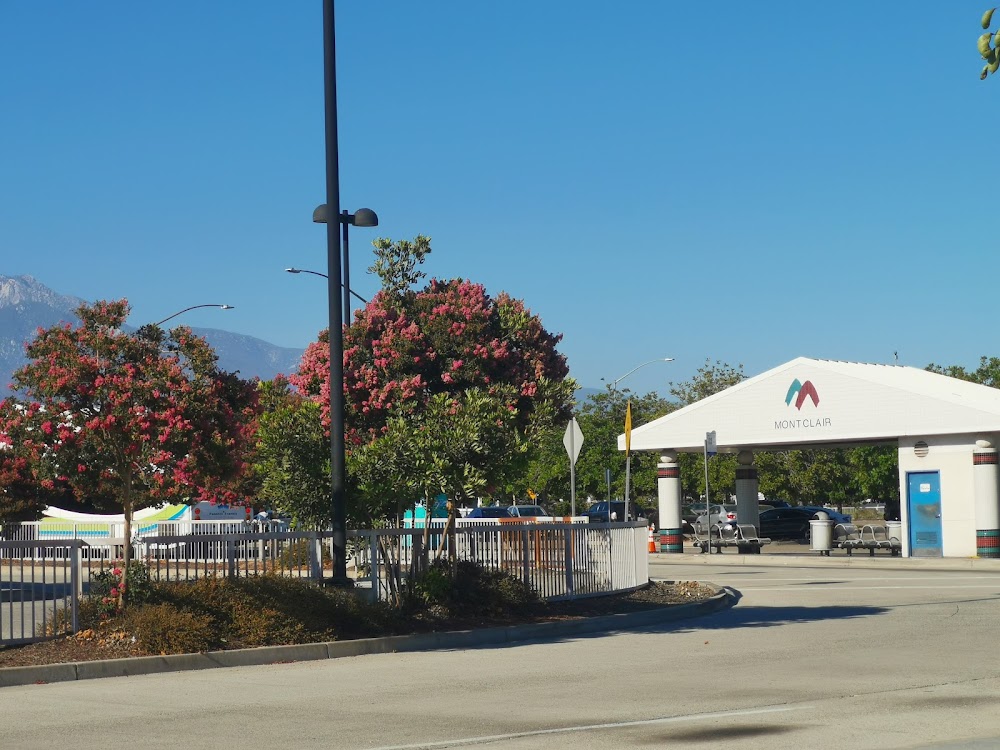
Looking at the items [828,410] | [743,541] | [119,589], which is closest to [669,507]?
[743,541]

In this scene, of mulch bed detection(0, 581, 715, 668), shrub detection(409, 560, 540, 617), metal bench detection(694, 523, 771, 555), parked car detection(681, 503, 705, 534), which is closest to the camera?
mulch bed detection(0, 581, 715, 668)

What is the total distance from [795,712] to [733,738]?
1.35 meters

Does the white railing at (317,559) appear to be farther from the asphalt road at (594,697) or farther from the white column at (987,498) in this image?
the white column at (987,498)

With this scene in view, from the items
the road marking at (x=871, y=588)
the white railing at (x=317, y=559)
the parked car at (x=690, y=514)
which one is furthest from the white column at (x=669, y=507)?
the white railing at (x=317, y=559)

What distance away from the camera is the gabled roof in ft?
115

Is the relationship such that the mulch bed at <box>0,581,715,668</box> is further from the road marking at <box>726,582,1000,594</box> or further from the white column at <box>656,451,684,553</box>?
the white column at <box>656,451,684,553</box>

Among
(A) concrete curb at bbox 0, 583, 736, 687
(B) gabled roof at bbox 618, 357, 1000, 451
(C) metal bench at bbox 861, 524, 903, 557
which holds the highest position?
(B) gabled roof at bbox 618, 357, 1000, 451

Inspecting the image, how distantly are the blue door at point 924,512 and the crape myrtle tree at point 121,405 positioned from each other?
76.0 feet

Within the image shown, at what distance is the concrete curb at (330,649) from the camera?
13.6 metres

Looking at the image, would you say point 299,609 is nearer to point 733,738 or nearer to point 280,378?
point 733,738

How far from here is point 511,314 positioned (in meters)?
21.5

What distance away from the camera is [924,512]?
35.6 m

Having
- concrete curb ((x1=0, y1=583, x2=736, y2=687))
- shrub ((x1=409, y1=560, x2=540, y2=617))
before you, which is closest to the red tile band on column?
concrete curb ((x1=0, y1=583, x2=736, y2=687))

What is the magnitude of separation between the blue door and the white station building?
26 mm
